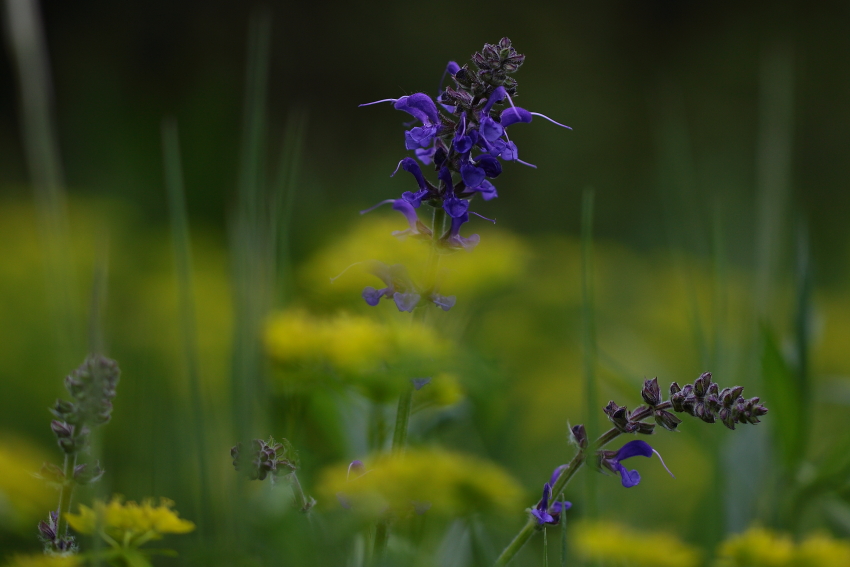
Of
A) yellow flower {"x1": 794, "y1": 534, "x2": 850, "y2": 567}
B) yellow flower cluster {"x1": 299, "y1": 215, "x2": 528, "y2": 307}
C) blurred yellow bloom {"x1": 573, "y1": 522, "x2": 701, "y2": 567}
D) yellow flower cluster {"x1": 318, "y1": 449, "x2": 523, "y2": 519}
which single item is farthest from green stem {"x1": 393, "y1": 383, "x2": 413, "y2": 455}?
yellow flower cluster {"x1": 299, "y1": 215, "x2": 528, "y2": 307}

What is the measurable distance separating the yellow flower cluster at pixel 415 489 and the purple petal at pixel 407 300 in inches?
3.6

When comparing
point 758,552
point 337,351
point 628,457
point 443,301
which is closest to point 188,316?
point 337,351

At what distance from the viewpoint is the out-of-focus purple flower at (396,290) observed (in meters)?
0.49

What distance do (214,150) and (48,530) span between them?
241 centimetres

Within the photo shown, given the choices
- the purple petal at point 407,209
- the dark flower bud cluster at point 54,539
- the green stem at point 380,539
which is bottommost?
the green stem at point 380,539

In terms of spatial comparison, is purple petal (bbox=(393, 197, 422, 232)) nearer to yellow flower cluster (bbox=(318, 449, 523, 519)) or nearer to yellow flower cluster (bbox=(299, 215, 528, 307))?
yellow flower cluster (bbox=(318, 449, 523, 519))

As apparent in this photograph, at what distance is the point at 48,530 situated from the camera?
0.44 meters

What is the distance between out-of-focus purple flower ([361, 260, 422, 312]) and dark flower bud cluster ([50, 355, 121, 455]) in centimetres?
16

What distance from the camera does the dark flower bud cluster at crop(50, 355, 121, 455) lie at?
0.39m

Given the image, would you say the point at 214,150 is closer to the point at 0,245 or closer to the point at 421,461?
the point at 0,245

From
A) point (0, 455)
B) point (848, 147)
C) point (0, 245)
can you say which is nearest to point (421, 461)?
point (0, 455)

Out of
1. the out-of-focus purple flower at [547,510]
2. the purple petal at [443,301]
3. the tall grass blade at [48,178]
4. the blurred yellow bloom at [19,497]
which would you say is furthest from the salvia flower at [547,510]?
the tall grass blade at [48,178]

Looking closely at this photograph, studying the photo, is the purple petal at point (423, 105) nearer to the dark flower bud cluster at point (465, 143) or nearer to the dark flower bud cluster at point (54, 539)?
the dark flower bud cluster at point (465, 143)

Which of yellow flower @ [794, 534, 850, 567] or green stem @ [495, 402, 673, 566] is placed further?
yellow flower @ [794, 534, 850, 567]
